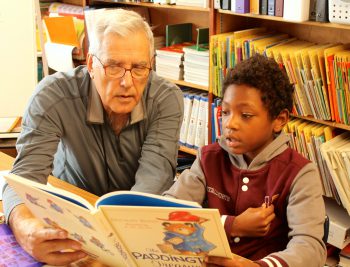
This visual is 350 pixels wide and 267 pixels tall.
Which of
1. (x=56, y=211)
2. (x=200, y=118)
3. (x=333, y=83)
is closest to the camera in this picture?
(x=56, y=211)

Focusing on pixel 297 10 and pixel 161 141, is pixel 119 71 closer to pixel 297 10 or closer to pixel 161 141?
pixel 161 141

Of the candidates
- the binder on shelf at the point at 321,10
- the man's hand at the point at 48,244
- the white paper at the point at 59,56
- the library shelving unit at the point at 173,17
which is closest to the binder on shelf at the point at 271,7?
the binder on shelf at the point at 321,10

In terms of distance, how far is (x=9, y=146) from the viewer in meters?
Result: 2.56

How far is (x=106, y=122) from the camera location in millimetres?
1552

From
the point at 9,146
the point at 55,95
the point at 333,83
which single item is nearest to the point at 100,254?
the point at 55,95

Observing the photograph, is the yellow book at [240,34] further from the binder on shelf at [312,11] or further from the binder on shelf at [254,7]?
the binder on shelf at [312,11]

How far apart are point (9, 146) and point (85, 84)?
1.20 m

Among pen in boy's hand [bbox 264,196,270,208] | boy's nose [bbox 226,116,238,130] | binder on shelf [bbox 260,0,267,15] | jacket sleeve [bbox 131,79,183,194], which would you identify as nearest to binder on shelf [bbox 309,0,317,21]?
binder on shelf [bbox 260,0,267,15]

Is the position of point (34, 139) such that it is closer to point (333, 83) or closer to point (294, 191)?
point (294, 191)

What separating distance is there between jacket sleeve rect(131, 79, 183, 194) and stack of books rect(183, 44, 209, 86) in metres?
1.02

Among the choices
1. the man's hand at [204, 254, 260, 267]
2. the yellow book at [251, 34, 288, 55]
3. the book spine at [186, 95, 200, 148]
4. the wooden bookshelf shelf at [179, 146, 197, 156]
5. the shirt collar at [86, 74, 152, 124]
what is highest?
the yellow book at [251, 34, 288, 55]

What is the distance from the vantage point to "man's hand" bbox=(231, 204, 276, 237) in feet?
3.89

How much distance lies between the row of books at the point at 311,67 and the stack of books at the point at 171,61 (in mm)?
425

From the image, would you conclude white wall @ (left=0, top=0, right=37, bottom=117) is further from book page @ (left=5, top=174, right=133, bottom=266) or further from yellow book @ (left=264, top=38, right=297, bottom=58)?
book page @ (left=5, top=174, right=133, bottom=266)
